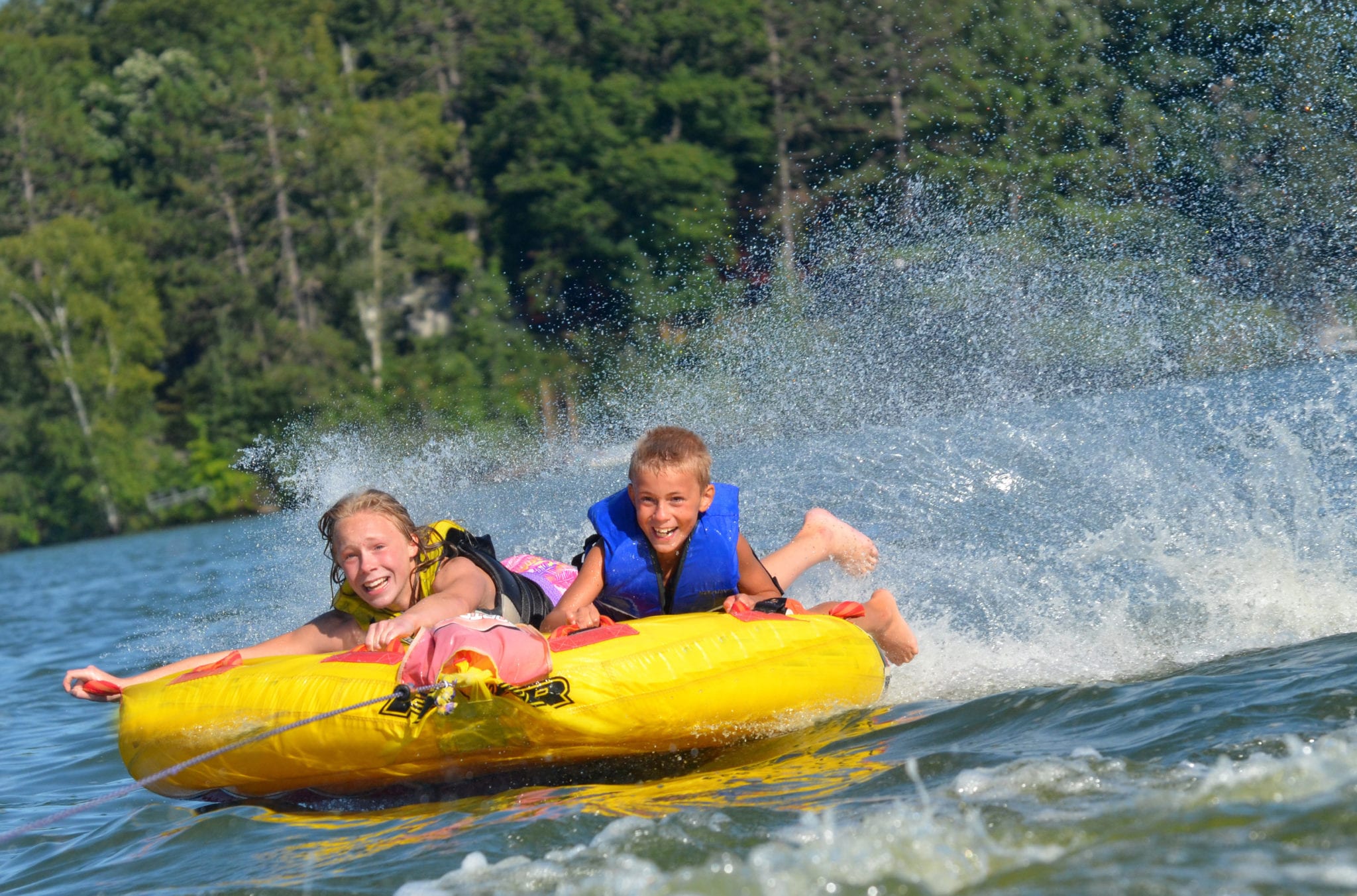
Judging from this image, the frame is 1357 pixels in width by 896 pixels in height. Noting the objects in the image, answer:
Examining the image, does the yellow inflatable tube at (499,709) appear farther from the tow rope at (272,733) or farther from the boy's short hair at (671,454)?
the boy's short hair at (671,454)

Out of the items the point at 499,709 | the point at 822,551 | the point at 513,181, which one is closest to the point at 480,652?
the point at 499,709

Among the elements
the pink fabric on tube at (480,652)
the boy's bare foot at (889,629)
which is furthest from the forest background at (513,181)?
the pink fabric on tube at (480,652)

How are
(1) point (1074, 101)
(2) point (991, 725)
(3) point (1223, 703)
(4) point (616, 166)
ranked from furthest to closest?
(4) point (616, 166) → (1) point (1074, 101) → (2) point (991, 725) → (3) point (1223, 703)

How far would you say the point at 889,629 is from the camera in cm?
422

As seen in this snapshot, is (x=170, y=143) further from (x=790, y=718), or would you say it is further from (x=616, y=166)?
(x=790, y=718)

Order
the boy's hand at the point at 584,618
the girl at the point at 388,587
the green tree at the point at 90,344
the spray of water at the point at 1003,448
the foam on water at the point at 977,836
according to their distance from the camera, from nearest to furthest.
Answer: the foam on water at the point at 977,836 → the girl at the point at 388,587 → the boy's hand at the point at 584,618 → the spray of water at the point at 1003,448 → the green tree at the point at 90,344

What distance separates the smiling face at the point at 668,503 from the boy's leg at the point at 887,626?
45cm

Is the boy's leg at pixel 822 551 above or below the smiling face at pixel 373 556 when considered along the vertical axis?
below

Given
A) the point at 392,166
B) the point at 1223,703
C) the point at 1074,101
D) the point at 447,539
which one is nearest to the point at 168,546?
the point at 392,166

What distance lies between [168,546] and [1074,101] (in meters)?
16.8

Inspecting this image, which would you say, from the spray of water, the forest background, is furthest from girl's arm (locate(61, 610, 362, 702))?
the forest background

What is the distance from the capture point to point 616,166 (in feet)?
106

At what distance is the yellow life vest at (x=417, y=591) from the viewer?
4.07 metres

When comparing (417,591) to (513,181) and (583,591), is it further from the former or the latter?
(513,181)
